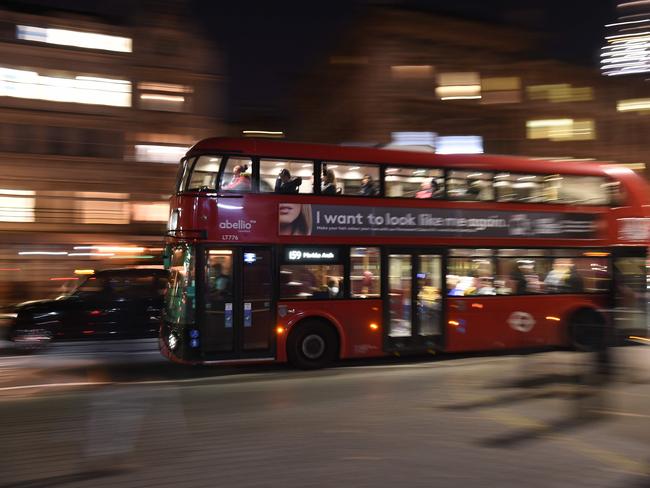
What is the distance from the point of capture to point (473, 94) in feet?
114

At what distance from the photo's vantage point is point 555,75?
37344mm

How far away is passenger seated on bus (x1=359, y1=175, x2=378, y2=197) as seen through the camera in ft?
35.2

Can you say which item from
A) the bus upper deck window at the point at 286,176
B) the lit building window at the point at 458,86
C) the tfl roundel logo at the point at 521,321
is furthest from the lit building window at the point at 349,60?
the bus upper deck window at the point at 286,176

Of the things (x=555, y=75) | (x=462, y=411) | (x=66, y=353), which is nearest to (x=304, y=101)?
(x=555, y=75)

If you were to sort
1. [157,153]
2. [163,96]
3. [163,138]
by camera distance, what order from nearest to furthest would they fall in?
[157,153]
[163,138]
[163,96]

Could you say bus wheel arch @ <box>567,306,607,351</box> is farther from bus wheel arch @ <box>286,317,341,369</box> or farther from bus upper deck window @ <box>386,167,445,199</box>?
bus wheel arch @ <box>286,317,341,369</box>

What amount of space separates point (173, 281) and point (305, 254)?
7.75ft

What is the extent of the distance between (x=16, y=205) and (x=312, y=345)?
74.4 ft

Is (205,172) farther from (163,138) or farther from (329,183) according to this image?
(163,138)

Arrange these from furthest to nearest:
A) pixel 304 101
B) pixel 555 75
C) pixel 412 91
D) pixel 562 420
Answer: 1. pixel 304 101
2. pixel 555 75
3. pixel 412 91
4. pixel 562 420

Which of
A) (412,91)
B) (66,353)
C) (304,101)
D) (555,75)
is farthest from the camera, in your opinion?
(304,101)

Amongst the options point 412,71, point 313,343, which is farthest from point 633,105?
point 313,343

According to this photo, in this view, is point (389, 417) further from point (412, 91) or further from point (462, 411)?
point (412, 91)

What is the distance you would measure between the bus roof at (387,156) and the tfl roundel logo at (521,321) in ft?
9.67
